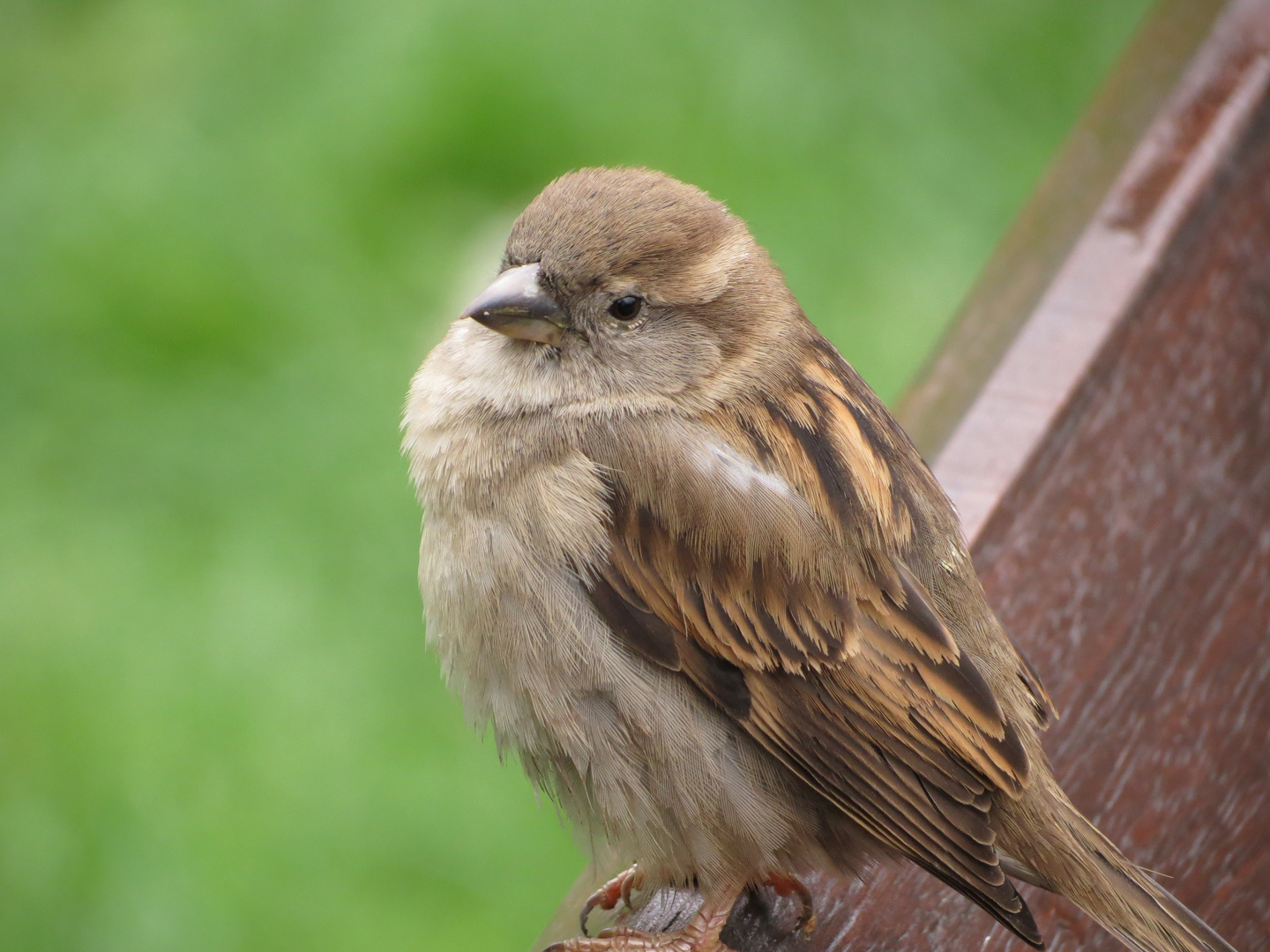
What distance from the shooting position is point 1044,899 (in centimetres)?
240

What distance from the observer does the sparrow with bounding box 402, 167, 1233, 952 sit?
222 cm

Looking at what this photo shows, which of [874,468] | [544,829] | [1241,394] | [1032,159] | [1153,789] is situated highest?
[1032,159]

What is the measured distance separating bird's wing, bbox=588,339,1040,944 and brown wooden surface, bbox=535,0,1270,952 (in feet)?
0.72

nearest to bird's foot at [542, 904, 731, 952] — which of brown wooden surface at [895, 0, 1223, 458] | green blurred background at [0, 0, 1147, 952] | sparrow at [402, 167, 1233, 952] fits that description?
sparrow at [402, 167, 1233, 952]

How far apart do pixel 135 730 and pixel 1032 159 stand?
3320 millimetres

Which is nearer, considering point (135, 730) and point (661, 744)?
point (661, 744)

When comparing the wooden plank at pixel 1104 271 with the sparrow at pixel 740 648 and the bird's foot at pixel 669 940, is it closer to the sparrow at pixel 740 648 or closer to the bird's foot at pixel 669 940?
the sparrow at pixel 740 648

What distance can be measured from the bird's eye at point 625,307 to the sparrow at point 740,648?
7.4 inches

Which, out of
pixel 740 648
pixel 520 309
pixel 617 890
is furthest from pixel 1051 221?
pixel 617 890

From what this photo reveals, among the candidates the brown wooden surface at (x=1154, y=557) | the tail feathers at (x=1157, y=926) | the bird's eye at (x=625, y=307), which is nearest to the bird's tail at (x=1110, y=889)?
the tail feathers at (x=1157, y=926)

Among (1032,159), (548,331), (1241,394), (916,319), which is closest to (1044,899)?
(1241,394)

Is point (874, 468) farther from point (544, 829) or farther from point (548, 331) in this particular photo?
point (544, 829)

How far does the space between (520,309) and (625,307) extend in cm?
18

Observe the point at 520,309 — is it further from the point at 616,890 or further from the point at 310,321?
the point at 310,321
